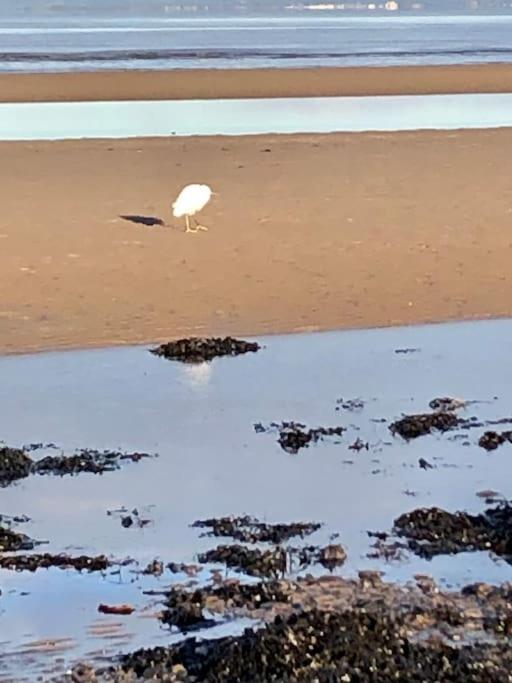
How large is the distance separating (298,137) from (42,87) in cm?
965

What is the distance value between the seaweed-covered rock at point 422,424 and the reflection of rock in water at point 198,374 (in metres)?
1.22

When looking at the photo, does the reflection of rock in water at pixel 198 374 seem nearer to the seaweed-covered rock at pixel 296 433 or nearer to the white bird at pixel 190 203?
the seaweed-covered rock at pixel 296 433

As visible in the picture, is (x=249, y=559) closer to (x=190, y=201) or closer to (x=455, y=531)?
→ (x=455, y=531)

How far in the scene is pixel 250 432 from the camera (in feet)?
23.2

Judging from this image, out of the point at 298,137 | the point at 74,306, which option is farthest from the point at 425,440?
the point at 298,137

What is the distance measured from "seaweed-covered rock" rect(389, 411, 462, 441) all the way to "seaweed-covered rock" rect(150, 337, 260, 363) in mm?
1580

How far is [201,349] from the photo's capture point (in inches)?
335

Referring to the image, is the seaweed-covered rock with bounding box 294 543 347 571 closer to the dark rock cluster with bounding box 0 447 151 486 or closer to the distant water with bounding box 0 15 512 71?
the dark rock cluster with bounding box 0 447 151 486

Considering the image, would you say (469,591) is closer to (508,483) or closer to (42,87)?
(508,483)

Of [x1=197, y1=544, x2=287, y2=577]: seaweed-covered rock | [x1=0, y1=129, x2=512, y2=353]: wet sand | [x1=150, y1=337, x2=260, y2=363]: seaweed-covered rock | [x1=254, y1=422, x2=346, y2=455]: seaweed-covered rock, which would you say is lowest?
[x1=197, y1=544, x2=287, y2=577]: seaweed-covered rock

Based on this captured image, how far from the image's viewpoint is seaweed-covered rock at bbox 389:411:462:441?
7011mm

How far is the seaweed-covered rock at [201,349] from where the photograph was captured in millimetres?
8438

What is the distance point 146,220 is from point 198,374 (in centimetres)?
513

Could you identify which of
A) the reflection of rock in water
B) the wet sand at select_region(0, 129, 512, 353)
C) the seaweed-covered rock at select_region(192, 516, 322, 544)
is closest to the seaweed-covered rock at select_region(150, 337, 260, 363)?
the reflection of rock in water
